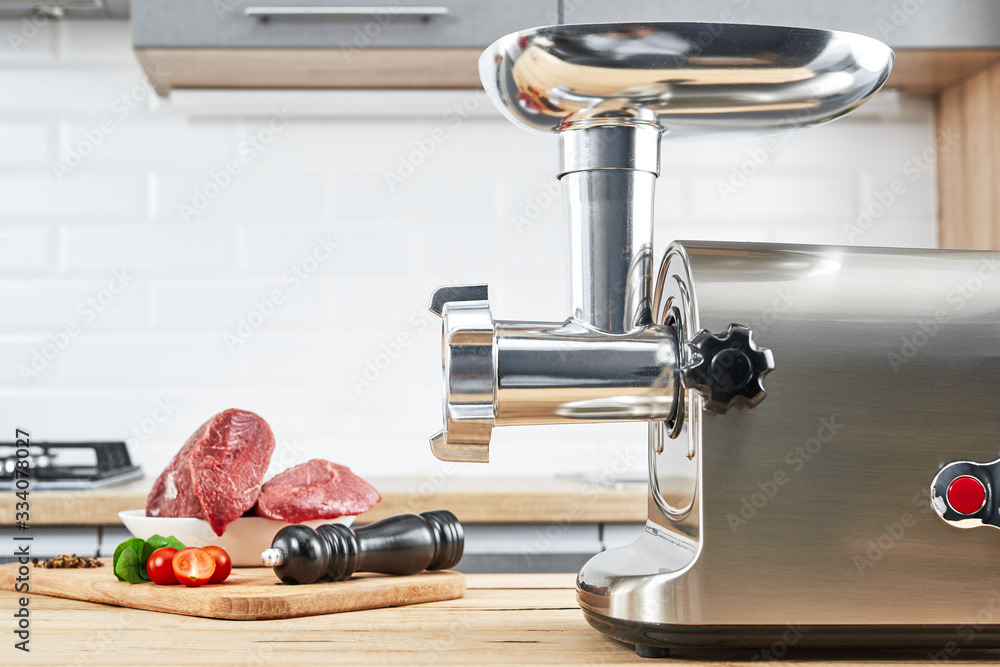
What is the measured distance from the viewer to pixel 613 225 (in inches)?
24.0

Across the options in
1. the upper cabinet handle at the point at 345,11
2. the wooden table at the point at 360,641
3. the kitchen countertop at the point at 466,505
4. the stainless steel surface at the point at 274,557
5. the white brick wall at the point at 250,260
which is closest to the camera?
the wooden table at the point at 360,641

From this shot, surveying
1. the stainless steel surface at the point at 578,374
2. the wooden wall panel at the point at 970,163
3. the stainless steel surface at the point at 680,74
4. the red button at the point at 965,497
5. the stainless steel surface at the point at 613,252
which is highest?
the wooden wall panel at the point at 970,163

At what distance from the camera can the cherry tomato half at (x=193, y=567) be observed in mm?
731

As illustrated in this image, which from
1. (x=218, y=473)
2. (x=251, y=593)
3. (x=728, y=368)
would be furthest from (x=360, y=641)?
(x=218, y=473)

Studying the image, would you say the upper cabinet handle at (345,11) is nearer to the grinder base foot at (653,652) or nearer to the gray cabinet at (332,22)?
the gray cabinet at (332,22)

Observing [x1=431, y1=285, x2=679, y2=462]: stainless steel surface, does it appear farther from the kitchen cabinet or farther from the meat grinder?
the kitchen cabinet

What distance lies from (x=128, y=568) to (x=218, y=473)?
14 centimetres

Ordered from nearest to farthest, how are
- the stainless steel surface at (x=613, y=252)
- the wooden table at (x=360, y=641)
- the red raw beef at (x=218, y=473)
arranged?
the wooden table at (x=360, y=641) → the stainless steel surface at (x=613, y=252) → the red raw beef at (x=218, y=473)

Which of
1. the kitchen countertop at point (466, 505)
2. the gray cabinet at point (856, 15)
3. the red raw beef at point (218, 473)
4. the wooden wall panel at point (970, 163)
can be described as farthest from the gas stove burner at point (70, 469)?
the wooden wall panel at point (970, 163)

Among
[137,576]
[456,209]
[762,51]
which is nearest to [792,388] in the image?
[762,51]

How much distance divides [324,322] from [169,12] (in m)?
0.66

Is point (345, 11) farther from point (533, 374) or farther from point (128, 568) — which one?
point (533, 374)

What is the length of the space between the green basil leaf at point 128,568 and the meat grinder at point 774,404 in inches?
13.8

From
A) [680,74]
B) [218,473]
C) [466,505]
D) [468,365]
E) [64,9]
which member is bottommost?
[466,505]
